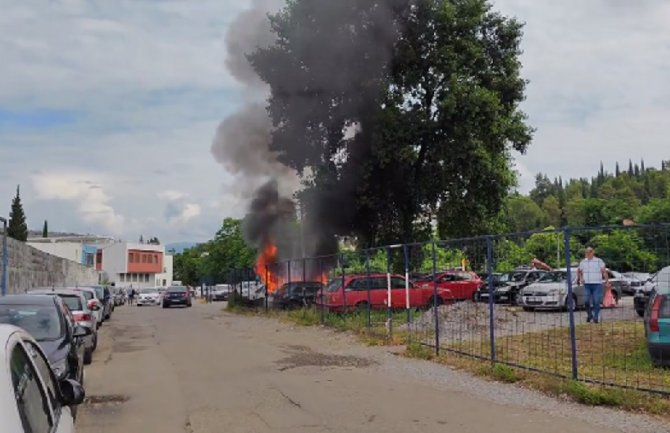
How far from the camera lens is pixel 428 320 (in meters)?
13.3

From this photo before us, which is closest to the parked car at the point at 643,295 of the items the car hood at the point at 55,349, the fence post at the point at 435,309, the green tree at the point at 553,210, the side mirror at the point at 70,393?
the fence post at the point at 435,309

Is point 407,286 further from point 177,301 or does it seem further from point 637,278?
point 177,301

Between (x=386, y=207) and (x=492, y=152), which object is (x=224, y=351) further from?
(x=492, y=152)

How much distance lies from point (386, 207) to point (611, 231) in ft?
64.1

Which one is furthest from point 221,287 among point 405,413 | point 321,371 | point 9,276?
point 405,413

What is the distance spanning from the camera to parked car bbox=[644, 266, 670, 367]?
27.1 ft

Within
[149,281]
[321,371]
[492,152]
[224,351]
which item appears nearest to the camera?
[321,371]

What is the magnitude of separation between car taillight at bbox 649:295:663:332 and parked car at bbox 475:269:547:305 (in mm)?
1989

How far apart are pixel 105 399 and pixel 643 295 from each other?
6.62m

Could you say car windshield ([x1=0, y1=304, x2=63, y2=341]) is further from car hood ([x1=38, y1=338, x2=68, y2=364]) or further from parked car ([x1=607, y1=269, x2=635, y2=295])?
parked car ([x1=607, y1=269, x2=635, y2=295])

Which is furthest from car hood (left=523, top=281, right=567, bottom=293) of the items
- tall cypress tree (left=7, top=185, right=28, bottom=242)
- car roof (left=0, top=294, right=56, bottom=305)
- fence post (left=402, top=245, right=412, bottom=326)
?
tall cypress tree (left=7, top=185, right=28, bottom=242)

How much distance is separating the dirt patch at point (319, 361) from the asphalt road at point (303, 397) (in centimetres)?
2

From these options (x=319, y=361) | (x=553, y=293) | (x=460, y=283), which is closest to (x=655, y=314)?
(x=553, y=293)

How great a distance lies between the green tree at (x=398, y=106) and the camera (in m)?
26.1
